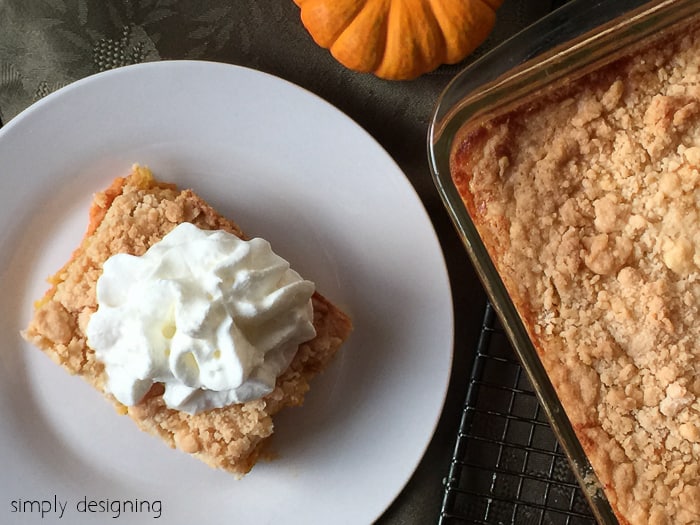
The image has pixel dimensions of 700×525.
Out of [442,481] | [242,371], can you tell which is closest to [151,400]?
[242,371]

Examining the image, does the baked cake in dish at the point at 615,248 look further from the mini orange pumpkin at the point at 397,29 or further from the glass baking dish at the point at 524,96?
the mini orange pumpkin at the point at 397,29

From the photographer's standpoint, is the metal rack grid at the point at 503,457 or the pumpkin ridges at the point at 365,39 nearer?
the pumpkin ridges at the point at 365,39

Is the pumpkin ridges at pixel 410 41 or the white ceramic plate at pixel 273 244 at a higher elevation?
the pumpkin ridges at pixel 410 41

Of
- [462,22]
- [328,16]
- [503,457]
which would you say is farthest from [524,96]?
[503,457]

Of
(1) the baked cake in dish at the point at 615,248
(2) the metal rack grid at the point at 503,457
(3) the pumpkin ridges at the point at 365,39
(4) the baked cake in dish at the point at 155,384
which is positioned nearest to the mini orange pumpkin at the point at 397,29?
(3) the pumpkin ridges at the point at 365,39

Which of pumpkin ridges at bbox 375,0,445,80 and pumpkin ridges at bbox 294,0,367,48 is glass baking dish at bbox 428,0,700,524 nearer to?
pumpkin ridges at bbox 375,0,445,80

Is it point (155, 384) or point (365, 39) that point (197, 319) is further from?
point (365, 39)
